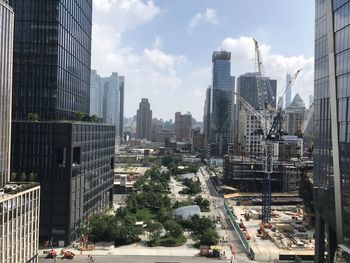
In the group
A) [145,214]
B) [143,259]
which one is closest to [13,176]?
[143,259]

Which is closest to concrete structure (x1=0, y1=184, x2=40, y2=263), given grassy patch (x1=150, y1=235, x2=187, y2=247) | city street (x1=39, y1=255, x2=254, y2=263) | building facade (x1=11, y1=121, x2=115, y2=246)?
city street (x1=39, y1=255, x2=254, y2=263)

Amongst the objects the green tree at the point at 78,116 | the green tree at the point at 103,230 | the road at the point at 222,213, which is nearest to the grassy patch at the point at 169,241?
the green tree at the point at 103,230

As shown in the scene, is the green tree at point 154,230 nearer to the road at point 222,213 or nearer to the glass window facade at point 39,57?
the road at point 222,213

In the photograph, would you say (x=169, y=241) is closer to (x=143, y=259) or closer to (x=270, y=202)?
(x=143, y=259)

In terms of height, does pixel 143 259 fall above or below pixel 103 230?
below

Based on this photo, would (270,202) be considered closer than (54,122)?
No

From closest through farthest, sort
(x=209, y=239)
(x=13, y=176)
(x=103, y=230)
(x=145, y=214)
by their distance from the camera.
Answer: (x=13, y=176) < (x=209, y=239) < (x=103, y=230) < (x=145, y=214)
